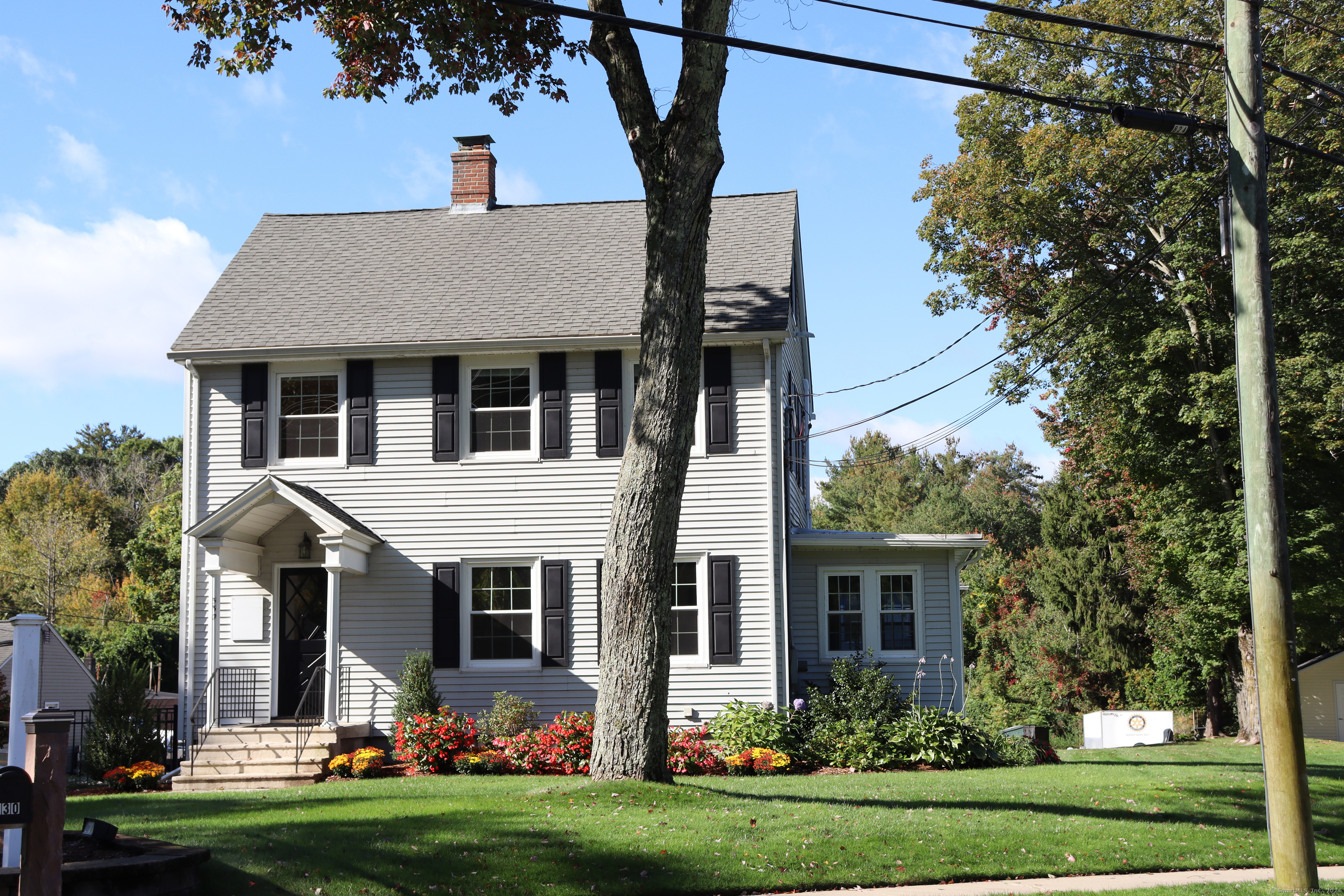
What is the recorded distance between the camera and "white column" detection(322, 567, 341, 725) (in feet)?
47.7

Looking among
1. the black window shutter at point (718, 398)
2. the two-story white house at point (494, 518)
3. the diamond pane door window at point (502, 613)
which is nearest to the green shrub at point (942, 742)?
the two-story white house at point (494, 518)

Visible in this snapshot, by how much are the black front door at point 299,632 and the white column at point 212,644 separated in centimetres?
83

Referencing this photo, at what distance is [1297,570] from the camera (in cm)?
1798

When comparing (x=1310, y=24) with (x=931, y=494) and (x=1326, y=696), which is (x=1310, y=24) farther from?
(x=931, y=494)

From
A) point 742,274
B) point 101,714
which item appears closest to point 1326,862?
point 742,274

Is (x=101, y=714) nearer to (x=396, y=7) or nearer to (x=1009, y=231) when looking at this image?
(x=396, y=7)

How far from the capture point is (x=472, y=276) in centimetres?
1742

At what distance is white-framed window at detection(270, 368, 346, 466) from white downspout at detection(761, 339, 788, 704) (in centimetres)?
620

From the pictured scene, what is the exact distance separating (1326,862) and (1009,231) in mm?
13801

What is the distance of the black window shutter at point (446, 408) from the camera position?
15898 mm

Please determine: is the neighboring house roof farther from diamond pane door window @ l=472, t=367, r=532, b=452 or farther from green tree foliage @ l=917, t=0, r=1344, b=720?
diamond pane door window @ l=472, t=367, r=532, b=452

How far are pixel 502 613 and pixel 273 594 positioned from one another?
341 centimetres

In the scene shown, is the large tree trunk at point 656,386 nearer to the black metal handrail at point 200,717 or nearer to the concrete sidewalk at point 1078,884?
the concrete sidewalk at point 1078,884

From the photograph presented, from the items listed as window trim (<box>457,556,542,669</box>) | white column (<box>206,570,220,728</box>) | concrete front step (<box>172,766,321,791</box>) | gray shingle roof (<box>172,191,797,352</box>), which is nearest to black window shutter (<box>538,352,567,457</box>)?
gray shingle roof (<box>172,191,797,352</box>)
